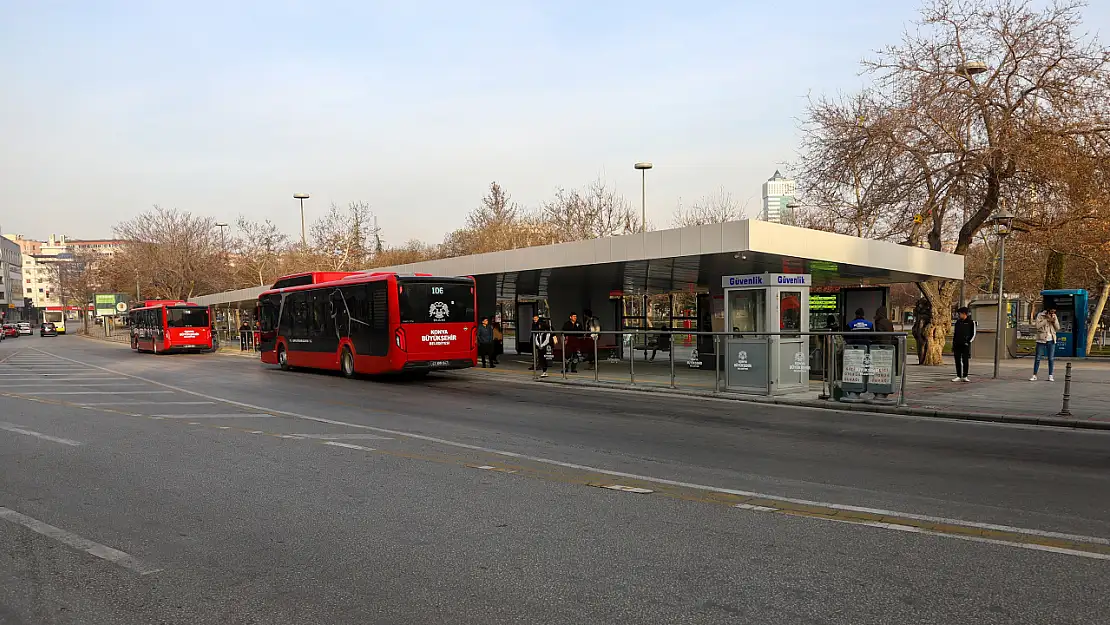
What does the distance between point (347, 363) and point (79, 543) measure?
16075mm

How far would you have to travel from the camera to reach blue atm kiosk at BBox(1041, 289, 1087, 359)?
26.6 metres

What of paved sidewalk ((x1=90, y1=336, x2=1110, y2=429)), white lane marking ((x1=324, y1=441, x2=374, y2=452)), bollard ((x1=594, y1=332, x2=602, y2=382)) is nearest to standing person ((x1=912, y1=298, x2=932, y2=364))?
paved sidewalk ((x1=90, y1=336, x2=1110, y2=429))

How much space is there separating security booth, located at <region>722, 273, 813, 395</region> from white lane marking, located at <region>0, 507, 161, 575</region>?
12.2m

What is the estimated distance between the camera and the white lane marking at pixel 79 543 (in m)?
4.86

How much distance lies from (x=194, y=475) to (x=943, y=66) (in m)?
21.9

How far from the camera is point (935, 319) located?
22688 mm

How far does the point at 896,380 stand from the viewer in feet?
43.7

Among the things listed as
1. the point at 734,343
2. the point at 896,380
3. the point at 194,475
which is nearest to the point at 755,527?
the point at 194,475

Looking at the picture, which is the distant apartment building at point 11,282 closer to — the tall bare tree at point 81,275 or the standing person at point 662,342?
the tall bare tree at point 81,275

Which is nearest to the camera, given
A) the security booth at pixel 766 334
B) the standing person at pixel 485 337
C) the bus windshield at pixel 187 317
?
the security booth at pixel 766 334

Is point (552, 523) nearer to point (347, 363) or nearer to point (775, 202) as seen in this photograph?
point (347, 363)

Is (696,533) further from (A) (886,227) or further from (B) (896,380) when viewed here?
(A) (886,227)

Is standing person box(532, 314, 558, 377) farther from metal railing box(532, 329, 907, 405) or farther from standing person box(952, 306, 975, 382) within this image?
standing person box(952, 306, 975, 382)

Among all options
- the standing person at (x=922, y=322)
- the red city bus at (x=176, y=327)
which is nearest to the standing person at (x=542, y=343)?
the standing person at (x=922, y=322)
